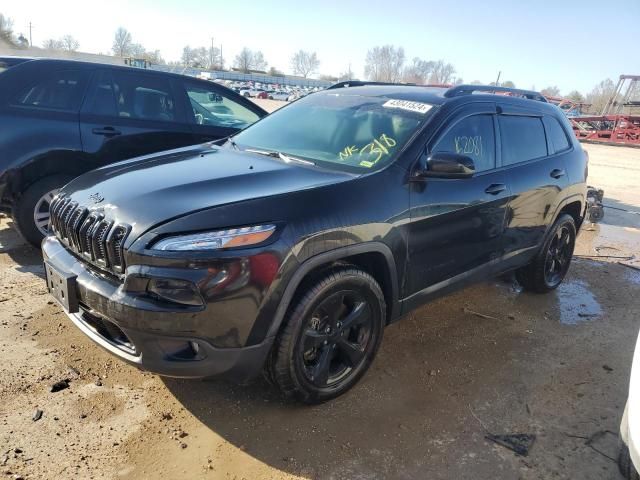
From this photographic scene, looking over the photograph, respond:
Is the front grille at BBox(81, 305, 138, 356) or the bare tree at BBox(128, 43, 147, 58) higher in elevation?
the bare tree at BBox(128, 43, 147, 58)

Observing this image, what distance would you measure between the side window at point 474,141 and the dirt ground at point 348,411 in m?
1.38

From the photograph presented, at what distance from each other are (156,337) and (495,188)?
8.69 ft

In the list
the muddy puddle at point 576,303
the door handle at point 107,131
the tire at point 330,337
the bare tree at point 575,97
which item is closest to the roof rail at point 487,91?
the tire at point 330,337

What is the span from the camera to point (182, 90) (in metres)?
5.54

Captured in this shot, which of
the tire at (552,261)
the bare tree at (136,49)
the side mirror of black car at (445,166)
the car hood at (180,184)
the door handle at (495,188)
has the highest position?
the bare tree at (136,49)

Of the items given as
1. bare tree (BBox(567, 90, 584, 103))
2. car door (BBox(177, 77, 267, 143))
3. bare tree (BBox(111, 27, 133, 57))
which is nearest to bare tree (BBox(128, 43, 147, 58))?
bare tree (BBox(111, 27, 133, 57))

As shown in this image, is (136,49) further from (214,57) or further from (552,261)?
(552,261)

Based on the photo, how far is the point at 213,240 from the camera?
2.31m

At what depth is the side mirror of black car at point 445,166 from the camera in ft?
9.98

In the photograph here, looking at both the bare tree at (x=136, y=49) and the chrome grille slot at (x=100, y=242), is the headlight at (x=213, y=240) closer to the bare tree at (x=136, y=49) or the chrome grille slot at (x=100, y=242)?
the chrome grille slot at (x=100, y=242)

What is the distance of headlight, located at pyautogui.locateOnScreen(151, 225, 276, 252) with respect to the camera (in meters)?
2.29

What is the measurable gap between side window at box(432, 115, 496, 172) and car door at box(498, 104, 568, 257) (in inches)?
7.0

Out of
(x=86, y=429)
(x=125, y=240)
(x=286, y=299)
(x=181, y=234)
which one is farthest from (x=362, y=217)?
(x=86, y=429)

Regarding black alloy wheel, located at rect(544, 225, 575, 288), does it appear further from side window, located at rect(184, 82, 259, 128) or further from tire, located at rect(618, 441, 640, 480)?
side window, located at rect(184, 82, 259, 128)
